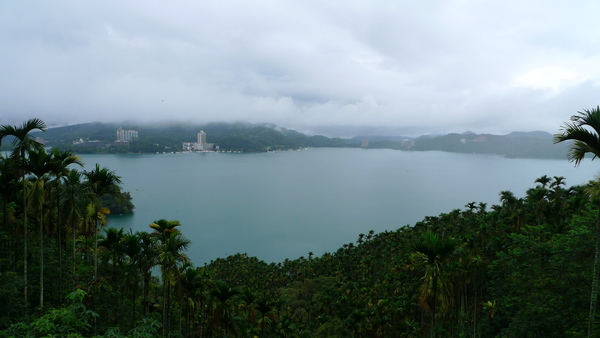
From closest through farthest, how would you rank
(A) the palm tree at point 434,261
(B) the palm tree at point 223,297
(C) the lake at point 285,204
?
1. (A) the palm tree at point 434,261
2. (B) the palm tree at point 223,297
3. (C) the lake at point 285,204

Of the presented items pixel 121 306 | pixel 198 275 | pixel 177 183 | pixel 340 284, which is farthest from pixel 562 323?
pixel 177 183

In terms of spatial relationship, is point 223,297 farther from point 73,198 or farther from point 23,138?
point 23,138

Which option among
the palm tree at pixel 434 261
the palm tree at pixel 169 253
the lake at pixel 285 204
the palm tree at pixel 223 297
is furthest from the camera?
the lake at pixel 285 204

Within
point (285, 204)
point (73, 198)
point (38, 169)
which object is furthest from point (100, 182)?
point (285, 204)

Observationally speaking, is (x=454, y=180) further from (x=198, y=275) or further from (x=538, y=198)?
(x=198, y=275)

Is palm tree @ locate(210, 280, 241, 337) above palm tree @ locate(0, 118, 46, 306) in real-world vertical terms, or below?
below

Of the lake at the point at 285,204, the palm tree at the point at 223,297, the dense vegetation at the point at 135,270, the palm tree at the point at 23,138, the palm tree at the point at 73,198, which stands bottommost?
the lake at the point at 285,204

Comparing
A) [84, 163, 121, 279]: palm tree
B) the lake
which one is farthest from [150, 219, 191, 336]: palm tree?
the lake

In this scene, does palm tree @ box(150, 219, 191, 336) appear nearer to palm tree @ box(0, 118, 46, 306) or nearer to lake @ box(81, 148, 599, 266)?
palm tree @ box(0, 118, 46, 306)

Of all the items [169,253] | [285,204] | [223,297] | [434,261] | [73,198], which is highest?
[73,198]

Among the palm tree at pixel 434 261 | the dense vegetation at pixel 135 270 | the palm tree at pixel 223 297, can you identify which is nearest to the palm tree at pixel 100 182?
the dense vegetation at pixel 135 270

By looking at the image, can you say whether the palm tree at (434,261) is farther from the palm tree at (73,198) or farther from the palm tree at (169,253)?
the palm tree at (73,198)

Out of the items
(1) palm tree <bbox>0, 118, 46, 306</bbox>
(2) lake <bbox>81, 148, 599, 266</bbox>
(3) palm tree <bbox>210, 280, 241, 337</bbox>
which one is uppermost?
(1) palm tree <bbox>0, 118, 46, 306</bbox>
